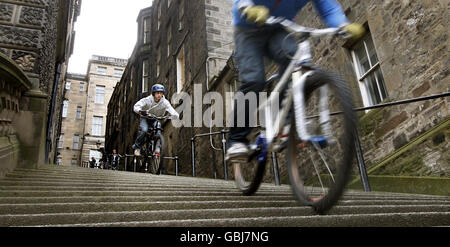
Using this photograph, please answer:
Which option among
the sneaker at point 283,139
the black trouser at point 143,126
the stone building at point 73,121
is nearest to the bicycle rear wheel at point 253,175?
the sneaker at point 283,139

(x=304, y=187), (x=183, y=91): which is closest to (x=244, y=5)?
(x=304, y=187)

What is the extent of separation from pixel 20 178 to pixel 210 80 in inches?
393

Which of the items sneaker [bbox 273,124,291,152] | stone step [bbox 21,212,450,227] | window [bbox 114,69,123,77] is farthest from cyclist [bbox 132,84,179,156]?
window [bbox 114,69,123,77]

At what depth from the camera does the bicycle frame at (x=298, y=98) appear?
6.68 ft

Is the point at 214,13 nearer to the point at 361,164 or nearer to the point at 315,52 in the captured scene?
the point at 315,52

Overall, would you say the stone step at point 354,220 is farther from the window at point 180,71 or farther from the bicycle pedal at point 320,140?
the window at point 180,71

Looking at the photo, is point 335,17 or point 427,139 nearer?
point 335,17

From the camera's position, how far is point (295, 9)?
9.24 feet

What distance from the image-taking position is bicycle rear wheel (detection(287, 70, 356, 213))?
5.77 feet

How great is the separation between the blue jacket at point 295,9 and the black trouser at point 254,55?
0.12m

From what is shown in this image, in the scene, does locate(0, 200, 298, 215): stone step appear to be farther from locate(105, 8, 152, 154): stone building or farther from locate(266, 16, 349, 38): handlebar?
locate(105, 8, 152, 154): stone building

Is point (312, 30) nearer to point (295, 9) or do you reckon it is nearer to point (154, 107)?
point (295, 9)

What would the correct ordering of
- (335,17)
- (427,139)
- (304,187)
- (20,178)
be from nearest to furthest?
(304,187) → (335,17) → (20,178) → (427,139)
